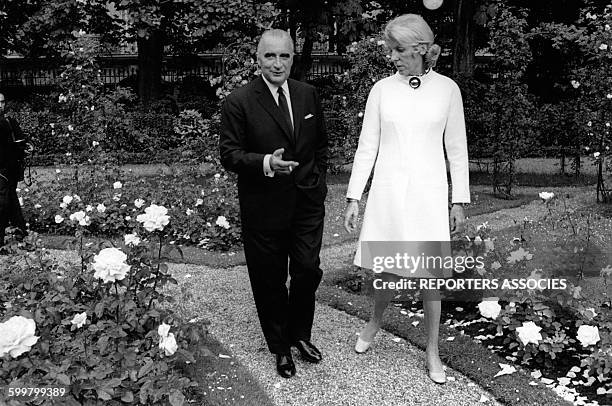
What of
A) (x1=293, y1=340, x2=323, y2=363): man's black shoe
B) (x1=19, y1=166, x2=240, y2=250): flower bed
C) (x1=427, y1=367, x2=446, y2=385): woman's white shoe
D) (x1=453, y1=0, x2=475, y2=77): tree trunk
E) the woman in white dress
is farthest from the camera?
(x1=453, y1=0, x2=475, y2=77): tree trunk

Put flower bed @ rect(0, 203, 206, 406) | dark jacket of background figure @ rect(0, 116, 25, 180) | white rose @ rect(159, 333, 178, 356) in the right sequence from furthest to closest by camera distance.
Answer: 1. dark jacket of background figure @ rect(0, 116, 25, 180)
2. white rose @ rect(159, 333, 178, 356)
3. flower bed @ rect(0, 203, 206, 406)

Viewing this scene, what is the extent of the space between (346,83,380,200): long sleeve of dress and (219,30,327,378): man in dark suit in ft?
0.67

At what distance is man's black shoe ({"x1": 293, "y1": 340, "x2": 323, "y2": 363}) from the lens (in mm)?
3764

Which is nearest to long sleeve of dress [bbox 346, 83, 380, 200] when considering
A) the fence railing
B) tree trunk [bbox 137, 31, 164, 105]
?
tree trunk [bbox 137, 31, 164, 105]

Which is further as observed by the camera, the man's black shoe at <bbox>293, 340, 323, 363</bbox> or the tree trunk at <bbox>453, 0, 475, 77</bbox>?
the tree trunk at <bbox>453, 0, 475, 77</bbox>

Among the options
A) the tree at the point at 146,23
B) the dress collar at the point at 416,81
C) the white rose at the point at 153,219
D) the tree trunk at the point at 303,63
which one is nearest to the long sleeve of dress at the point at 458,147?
the dress collar at the point at 416,81

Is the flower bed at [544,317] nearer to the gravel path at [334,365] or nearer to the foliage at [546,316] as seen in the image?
the foliage at [546,316]

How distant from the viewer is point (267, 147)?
3.47m

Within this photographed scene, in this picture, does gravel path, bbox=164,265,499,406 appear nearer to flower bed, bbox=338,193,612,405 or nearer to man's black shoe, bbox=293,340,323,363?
man's black shoe, bbox=293,340,323,363

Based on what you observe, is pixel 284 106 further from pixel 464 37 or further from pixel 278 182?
pixel 464 37

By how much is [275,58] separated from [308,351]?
1645 millimetres

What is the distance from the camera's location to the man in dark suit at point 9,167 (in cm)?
655

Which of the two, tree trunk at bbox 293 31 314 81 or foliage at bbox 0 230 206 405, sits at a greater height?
tree trunk at bbox 293 31 314 81

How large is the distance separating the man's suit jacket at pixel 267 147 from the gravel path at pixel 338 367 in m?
0.85
